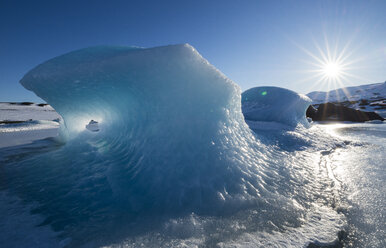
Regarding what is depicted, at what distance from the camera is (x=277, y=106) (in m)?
10.2

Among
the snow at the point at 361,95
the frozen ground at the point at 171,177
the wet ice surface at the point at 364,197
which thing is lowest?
the wet ice surface at the point at 364,197

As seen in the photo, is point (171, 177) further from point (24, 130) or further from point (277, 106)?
point (24, 130)

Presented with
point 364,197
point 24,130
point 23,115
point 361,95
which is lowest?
point 364,197

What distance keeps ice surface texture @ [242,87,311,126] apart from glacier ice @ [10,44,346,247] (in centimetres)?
570

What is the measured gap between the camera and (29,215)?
2318mm

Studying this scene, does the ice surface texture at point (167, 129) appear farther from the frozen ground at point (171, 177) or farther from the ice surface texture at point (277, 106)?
the ice surface texture at point (277, 106)

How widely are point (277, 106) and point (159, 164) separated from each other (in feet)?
29.8

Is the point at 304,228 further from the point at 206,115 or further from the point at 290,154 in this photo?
the point at 290,154

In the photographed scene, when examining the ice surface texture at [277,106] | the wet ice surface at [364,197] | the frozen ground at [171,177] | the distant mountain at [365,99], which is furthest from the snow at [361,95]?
the frozen ground at [171,177]

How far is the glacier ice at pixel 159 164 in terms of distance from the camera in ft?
7.31

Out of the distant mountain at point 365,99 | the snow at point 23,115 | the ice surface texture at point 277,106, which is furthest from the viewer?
the distant mountain at point 365,99

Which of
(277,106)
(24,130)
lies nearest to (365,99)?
(277,106)

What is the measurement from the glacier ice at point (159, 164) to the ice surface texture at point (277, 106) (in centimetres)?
570

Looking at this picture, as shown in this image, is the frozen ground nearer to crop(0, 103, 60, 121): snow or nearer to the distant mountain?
crop(0, 103, 60, 121): snow
